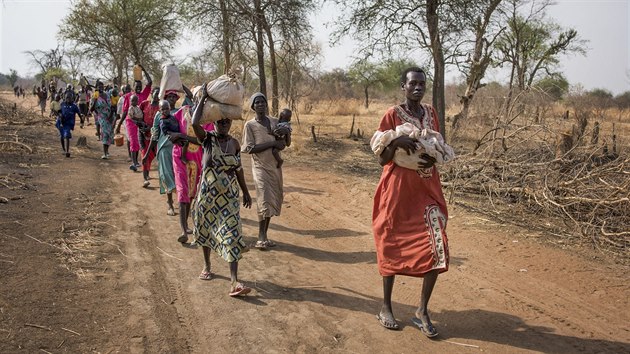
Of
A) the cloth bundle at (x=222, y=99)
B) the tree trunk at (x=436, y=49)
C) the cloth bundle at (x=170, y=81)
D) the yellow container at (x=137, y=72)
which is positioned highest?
the tree trunk at (x=436, y=49)

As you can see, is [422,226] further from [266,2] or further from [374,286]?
[266,2]

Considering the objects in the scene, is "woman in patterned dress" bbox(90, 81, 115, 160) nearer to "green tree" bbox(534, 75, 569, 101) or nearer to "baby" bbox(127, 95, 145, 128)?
"baby" bbox(127, 95, 145, 128)

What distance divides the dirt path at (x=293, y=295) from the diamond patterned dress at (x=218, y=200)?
53cm

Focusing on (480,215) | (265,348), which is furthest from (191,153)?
(480,215)

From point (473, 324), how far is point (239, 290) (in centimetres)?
194

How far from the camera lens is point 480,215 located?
23.7 ft

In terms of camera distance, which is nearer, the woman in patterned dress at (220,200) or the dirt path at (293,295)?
the dirt path at (293,295)

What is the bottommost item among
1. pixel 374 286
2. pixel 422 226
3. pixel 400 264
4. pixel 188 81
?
pixel 374 286

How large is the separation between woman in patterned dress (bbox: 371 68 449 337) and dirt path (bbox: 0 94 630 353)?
1.58ft

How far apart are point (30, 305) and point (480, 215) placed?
18.6 ft

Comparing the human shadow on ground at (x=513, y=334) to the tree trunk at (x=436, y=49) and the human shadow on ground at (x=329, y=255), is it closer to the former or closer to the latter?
the human shadow on ground at (x=329, y=255)

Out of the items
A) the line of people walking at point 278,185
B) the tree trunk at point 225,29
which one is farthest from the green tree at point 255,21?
the line of people walking at point 278,185

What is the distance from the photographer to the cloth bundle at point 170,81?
672 cm

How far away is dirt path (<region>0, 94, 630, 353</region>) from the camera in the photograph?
11.9 feet
